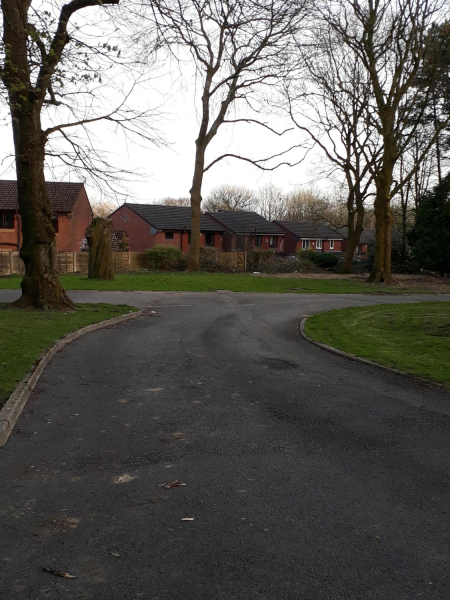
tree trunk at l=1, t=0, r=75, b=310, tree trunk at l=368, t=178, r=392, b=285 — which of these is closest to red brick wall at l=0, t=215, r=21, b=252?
tree trunk at l=368, t=178, r=392, b=285

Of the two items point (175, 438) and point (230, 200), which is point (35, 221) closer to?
point (175, 438)

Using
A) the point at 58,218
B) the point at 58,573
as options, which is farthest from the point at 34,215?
the point at 58,218

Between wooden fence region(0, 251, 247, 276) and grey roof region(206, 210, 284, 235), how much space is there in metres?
26.0

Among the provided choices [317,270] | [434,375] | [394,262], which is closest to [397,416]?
[434,375]

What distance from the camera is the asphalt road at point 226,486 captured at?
347cm

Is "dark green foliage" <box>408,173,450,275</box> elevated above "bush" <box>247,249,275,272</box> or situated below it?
above

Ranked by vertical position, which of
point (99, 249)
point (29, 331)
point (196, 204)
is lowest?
point (29, 331)

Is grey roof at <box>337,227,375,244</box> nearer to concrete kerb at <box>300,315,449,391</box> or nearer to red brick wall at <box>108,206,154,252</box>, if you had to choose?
red brick wall at <box>108,206,154,252</box>

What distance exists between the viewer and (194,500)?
4.54m

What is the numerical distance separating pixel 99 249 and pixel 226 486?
25019mm

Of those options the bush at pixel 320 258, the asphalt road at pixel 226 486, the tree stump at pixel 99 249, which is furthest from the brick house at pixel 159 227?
the asphalt road at pixel 226 486

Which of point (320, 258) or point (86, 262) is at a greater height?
point (320, 258)

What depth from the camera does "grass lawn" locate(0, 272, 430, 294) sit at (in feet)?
87.5

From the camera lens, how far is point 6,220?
150 ft
